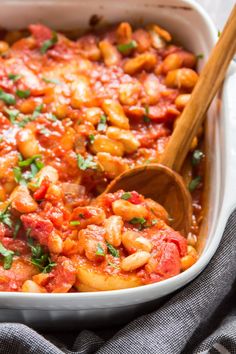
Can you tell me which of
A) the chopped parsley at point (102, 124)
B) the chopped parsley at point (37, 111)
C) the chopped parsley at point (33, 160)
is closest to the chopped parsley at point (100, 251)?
the chopped parsley at point (33, 160)

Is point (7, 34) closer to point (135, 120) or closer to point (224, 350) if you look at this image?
point (135, 120)

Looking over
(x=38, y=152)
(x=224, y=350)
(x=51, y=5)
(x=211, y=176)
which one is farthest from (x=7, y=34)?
(x=224, y=350)

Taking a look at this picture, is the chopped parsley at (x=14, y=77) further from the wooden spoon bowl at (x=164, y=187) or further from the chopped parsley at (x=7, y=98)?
the wooden spoon bowl at (x=164, y=187)

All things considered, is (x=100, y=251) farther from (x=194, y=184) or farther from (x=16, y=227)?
(x=194, y=184)

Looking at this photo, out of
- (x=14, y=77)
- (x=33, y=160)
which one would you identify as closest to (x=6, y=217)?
(x=33, y=160)

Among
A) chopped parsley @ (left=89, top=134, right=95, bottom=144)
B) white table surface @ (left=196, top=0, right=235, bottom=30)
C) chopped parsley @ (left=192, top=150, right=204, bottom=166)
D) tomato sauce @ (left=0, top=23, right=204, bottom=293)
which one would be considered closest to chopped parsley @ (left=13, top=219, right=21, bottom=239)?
tomato sauce @ (left=0, top=23, right=204, bottom=293)
